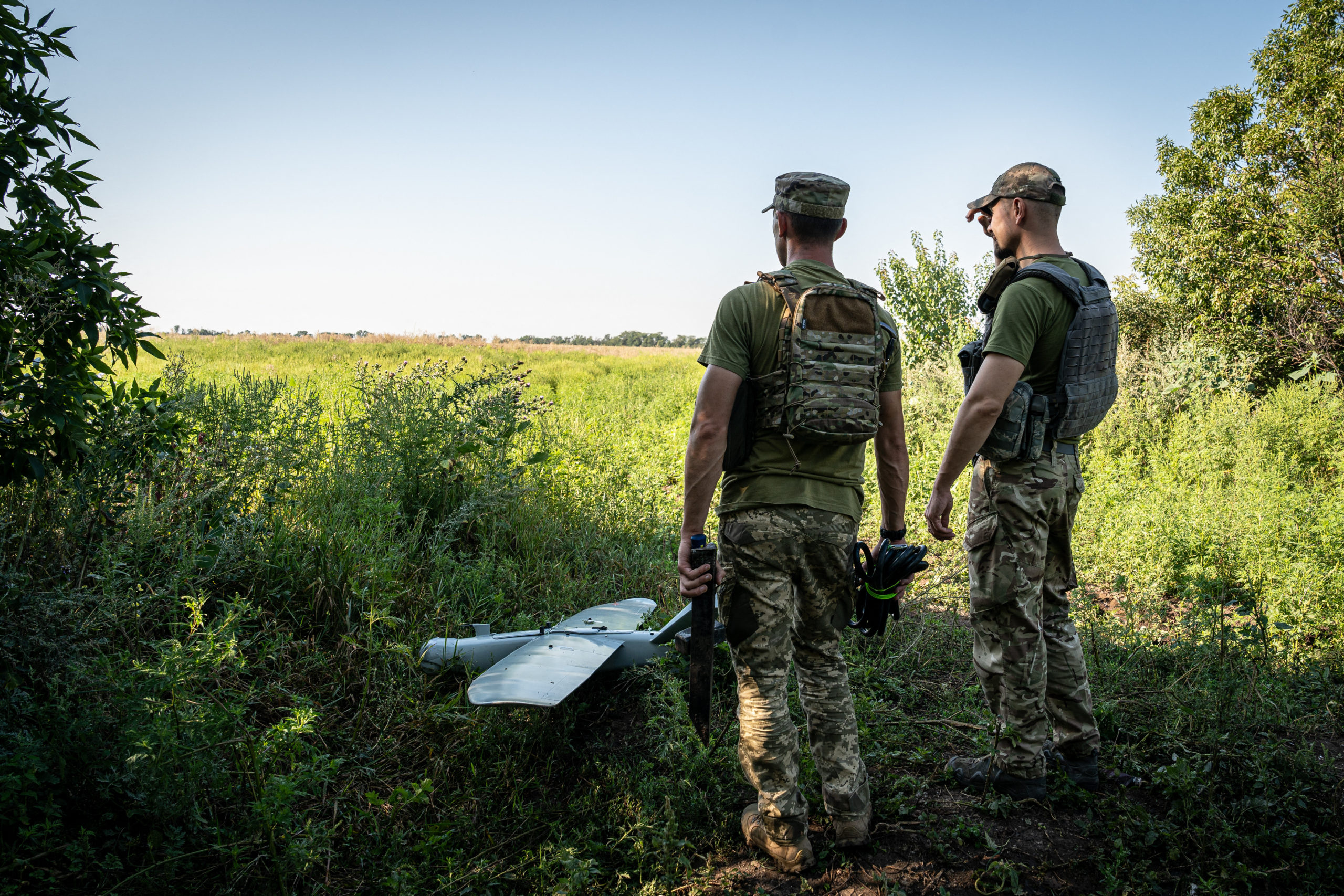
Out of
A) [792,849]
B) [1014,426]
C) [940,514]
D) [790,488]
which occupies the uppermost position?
[1014,426]

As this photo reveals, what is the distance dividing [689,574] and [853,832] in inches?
43.5

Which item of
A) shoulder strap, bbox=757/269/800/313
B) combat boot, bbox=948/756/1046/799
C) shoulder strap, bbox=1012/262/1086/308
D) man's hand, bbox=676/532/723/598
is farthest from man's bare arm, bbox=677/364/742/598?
combat boot, bbox=948/756/1046/799

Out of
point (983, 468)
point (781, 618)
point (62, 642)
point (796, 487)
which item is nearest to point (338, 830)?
point (62, 642)

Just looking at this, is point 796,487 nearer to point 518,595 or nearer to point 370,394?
point 518,595

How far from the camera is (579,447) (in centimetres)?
901

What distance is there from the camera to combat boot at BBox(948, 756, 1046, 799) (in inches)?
110

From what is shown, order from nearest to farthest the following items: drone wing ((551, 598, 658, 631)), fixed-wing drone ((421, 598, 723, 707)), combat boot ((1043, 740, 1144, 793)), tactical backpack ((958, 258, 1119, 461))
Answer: tactical backpack ((958, 258, 1119, 461)) → combat boot ((1043, 740, 1144, 793)) → fixed-wing drone ((421, 598, 723, 707)) → drone wing ((551, 598, 658, 631))

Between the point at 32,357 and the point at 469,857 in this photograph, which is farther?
the point at 32,357

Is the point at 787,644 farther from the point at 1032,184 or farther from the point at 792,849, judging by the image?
the point at 1032,184

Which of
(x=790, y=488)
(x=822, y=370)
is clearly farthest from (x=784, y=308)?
(x=790, y=488)

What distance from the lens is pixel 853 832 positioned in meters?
2.55

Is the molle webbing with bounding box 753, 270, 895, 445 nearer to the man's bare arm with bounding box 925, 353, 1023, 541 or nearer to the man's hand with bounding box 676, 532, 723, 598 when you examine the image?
the man's bare arm with bounding box 925, 353, 1023, 541

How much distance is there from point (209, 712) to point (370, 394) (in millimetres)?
3459

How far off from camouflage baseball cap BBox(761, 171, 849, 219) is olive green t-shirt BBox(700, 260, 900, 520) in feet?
0.59
